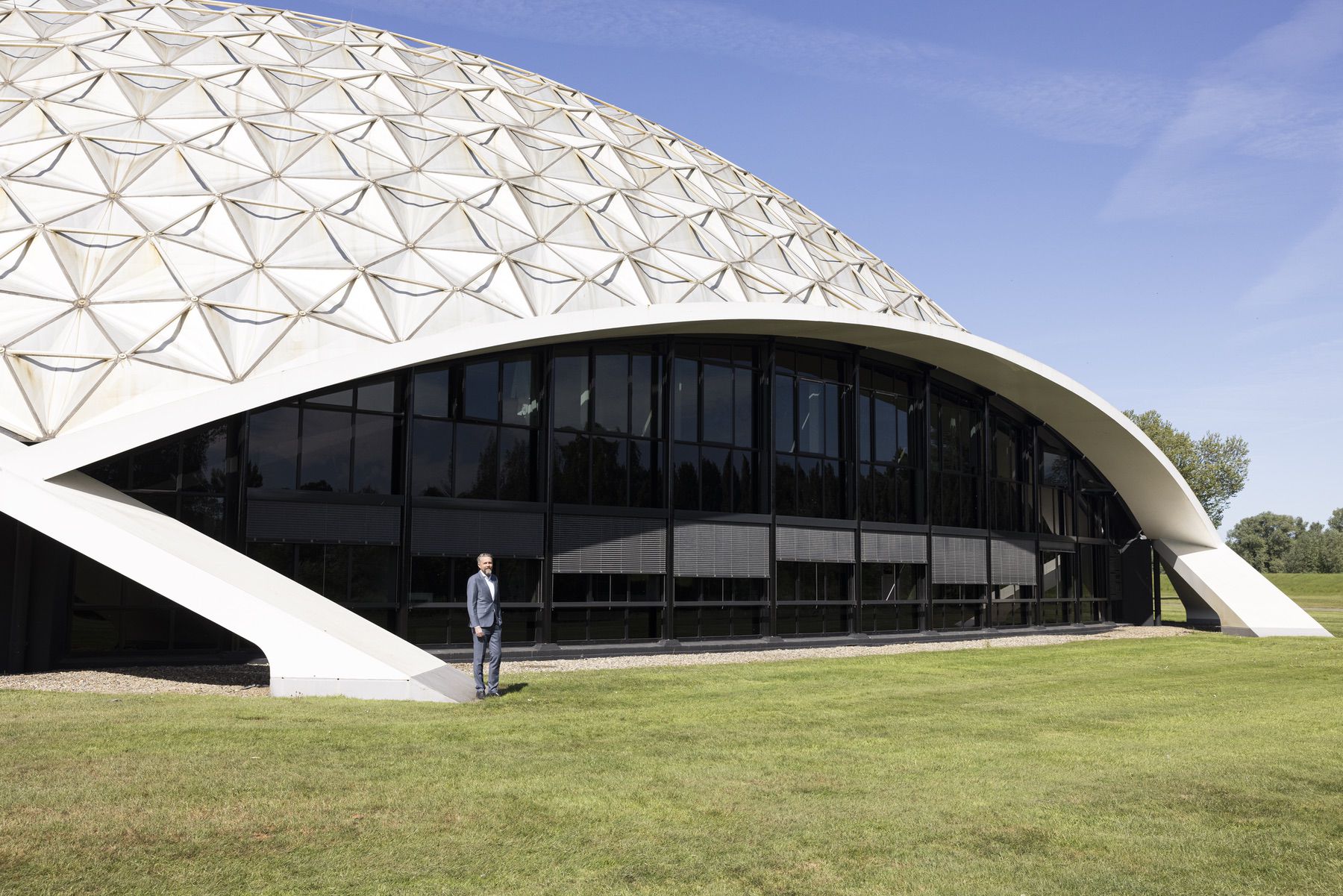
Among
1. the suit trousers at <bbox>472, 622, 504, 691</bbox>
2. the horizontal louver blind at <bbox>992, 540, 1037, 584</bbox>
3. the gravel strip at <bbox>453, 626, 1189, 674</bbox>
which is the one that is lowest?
the gravel strip at <bbox>453, 626, 1189, 674</bbox>

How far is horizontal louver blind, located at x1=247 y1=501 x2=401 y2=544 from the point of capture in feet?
66.1

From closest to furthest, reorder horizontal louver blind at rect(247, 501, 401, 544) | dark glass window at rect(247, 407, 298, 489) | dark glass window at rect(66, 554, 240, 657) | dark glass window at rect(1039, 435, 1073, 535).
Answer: dark glass window at rect(66, 554, 240, 657) → horizontal louver blind at rect(247, 501, 401, 544) → dark glass window at rect(247, 407, 298, 489) → dark glass window at rect(1039, 435, 1073, 535)

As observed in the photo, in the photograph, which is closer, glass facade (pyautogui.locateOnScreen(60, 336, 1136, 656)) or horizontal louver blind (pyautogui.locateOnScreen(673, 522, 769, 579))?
glass facade (pyautogui.locateOnScreen(60, 336, 1136, 656))

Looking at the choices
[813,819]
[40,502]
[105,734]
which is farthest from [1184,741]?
[40,502]

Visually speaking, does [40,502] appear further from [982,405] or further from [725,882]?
[982,405]

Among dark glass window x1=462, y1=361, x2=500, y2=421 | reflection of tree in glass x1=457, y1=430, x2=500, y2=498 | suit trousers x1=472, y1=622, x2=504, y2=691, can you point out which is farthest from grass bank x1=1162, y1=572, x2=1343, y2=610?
suit trousers x1=472, y1=622, x2=504, y2=691

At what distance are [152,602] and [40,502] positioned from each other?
14.4 feet

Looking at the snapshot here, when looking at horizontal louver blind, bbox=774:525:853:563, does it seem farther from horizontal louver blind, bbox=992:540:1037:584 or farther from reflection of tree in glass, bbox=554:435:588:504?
horizontal louver blind, bbox=992:540:1037:584

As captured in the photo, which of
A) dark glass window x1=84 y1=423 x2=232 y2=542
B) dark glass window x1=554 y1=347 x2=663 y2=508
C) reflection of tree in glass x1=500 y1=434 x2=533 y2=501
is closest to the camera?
dark glass window x1=84 y1=423 x2=232 y2=542

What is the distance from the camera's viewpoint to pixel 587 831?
7535 mm

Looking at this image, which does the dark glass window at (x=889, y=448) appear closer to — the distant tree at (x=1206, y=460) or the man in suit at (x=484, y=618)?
the man in suit at (x=484, y=618)

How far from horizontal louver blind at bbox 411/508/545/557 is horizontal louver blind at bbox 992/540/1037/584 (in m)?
15.5

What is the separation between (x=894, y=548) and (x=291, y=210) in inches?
667

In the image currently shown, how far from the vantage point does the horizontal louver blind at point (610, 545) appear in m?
23.2
